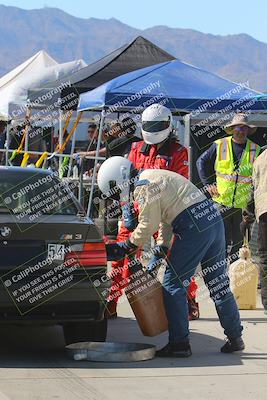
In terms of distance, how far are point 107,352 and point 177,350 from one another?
22.1 inches

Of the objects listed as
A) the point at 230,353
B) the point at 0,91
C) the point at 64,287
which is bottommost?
the point at 230,353

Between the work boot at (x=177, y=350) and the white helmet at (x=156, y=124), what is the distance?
1844mm

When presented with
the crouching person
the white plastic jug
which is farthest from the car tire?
the white plastic jug

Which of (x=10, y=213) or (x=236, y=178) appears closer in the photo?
(x=10, y=213)

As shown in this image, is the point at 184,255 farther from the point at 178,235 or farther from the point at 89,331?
the point at 89,331

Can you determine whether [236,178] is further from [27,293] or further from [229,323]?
[27,293]

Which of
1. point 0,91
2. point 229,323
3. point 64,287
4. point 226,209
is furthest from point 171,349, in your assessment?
point 0,91

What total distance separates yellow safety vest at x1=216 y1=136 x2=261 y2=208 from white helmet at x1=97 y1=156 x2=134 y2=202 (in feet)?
10.4

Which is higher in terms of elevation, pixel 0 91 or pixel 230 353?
pixel 0 91

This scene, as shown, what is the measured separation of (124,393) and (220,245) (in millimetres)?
1753

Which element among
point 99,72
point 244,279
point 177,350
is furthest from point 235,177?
point 99,72

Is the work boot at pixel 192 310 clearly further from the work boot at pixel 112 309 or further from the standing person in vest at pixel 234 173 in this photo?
the standing person in vest at pixel 234 173

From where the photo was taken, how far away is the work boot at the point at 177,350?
299 inches

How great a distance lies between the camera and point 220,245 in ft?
25.4
